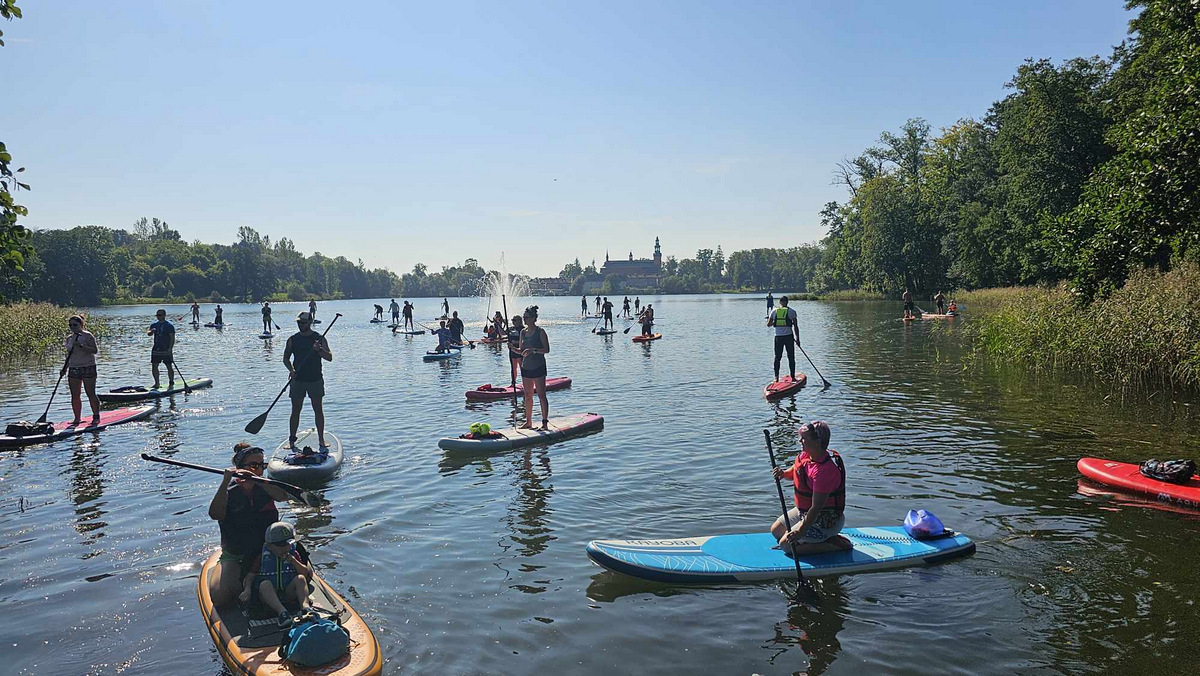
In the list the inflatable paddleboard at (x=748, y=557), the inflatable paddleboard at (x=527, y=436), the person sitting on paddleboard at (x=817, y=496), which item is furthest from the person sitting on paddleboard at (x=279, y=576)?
the inflatable paddleboard at (x=527, y=436)

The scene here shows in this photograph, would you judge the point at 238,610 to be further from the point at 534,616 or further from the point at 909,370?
the point at 909,370

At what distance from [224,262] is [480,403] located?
140 metres

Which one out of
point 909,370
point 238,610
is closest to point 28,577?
point 238,610

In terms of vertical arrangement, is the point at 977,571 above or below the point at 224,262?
below

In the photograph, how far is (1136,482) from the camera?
9.14 m

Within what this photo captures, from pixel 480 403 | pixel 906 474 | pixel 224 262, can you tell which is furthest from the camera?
pixel 224 262

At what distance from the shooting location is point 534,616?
6504 mm

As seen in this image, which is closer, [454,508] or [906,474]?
[454,508]

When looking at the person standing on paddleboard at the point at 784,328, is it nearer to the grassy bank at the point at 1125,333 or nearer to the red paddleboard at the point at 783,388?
the red paddleboard at the point at 783,388

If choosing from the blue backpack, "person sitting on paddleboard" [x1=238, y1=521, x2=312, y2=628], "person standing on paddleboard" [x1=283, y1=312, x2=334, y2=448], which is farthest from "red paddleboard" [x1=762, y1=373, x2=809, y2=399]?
the blue backpack

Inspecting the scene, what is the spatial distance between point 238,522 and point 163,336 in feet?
49.0

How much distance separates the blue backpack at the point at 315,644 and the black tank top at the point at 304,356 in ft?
23.2

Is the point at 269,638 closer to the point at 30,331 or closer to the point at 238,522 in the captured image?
the point at 238,522

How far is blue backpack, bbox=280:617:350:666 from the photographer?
5.14m
